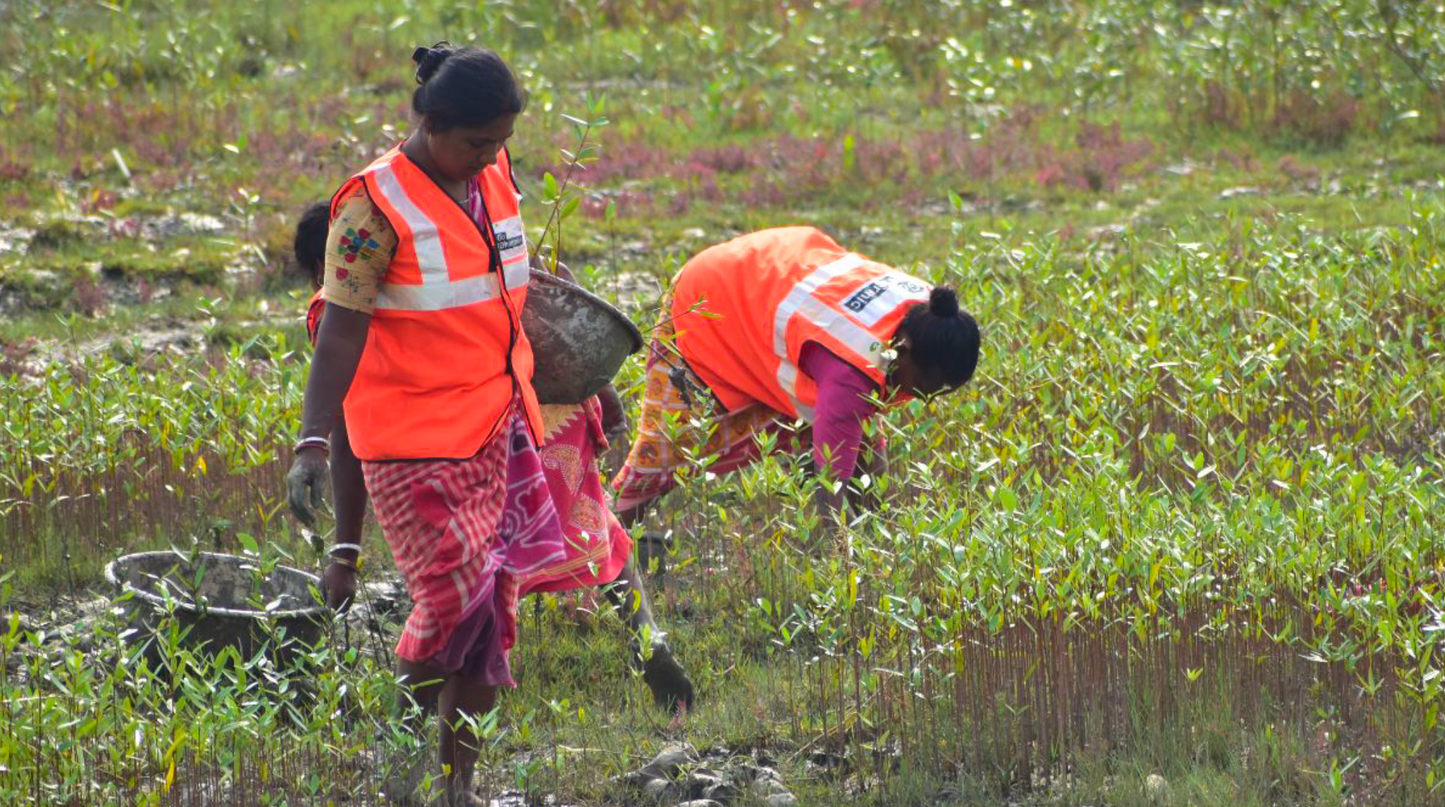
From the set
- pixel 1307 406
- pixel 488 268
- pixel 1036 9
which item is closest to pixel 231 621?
Result: pixel 488 268

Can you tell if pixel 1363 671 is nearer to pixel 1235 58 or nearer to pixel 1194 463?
pixel 1194 463

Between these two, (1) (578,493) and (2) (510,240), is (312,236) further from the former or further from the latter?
(1) (578,493)

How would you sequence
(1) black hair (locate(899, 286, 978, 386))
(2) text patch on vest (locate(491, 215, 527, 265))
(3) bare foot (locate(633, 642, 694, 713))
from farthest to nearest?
(1) black hair (locate(899, 286, 978, 386)) → (3) bare foot (locate(633, 642, 694, 713)) → (2) text patch on vest (locate(491, 215, 527, 265))

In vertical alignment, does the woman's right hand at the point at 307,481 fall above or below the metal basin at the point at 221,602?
above

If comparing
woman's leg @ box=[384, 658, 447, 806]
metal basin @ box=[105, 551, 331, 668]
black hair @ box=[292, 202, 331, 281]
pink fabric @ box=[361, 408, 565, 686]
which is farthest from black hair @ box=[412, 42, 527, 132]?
woman's leg @ box=[384, 658, 447, 806]

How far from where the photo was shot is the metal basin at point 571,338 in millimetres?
4059

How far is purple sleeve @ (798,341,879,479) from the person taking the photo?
4.82 meters

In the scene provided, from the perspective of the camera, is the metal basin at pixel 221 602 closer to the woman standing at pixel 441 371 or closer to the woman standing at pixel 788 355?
the woman standing at pixel 441 371

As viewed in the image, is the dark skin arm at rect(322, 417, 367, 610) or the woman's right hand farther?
the dark skin arm at rect(322, 417, 367, 610)

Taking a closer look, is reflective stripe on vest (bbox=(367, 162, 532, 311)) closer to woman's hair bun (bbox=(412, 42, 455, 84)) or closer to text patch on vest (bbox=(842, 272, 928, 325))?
woman's hair bun (bbox=(412, 42, 455, 84))

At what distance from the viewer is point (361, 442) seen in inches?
147

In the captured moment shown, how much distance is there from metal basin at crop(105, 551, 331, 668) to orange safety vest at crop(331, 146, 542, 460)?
1.37 feet

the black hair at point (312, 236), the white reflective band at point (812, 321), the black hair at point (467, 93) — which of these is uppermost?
the black hair at point (467, 93)

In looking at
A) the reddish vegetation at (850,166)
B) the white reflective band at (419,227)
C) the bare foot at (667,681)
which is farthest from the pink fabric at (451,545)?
the reddish vegetation at (850,166)
